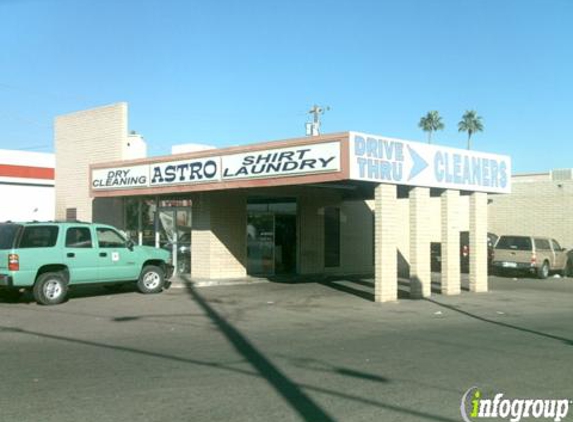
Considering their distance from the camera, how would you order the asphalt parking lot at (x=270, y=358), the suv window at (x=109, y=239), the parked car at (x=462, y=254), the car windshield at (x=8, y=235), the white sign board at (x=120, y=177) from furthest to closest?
the parked car at (x=462, y=254) < the white sign board at (x=120, y=177) < the suv window at (x=109, y=239) < the car windshield at (x=8, y=235) < the asphalt parking lot at (x=270, y=358)

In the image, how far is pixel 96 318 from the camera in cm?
1356

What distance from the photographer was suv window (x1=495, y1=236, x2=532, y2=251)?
27.9 metres

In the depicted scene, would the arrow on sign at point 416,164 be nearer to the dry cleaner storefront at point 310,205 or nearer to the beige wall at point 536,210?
the dry cleaner storefront at point 310,205

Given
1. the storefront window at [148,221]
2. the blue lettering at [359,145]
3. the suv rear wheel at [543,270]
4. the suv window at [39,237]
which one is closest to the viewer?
the suv window at [39,237]

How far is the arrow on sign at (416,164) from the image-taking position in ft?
58.4

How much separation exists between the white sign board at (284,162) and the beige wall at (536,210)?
21.3 m

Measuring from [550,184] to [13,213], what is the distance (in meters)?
27.9

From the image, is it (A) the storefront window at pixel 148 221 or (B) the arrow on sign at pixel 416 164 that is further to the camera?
(A) the storefront window at pixel 148 221

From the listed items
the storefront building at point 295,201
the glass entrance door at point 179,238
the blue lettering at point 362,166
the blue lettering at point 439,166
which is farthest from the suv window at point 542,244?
the blue lettering at point 362,166

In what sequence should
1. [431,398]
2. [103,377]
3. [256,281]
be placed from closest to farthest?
[431,398], [103,377], [256,281]

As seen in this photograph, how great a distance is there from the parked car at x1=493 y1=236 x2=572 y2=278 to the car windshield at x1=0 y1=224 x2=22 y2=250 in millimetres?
19710

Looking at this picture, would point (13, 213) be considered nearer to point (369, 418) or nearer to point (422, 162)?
point (422, 162)

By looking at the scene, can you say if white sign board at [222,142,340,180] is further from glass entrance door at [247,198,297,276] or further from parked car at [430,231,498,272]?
parked car at [430,231,498,272]

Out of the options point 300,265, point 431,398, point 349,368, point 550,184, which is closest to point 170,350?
point 349,368
